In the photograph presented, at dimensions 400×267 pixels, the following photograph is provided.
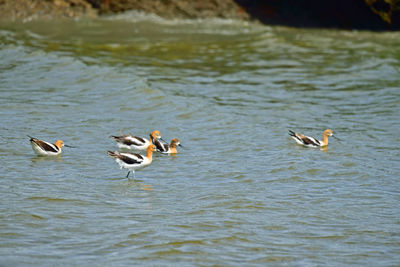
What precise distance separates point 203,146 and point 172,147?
2.35ft

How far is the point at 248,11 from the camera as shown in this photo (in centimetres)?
2797

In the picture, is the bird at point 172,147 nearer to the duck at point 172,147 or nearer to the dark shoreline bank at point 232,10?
the duck at point 172,147

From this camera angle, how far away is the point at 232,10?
28.0 m

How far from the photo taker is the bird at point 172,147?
13273 mm

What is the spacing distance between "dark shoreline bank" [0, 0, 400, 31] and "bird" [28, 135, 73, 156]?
16587 mm

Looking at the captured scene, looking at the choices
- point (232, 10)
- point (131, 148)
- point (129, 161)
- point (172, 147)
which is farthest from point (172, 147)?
point (232, 10)

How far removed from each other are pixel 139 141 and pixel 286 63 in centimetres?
937

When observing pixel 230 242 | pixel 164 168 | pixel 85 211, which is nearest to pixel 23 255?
pixel 85 211

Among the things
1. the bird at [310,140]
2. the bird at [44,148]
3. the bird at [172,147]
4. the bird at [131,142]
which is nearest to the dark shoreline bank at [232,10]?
the bird at [310,140]

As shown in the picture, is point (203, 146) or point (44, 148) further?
point (203, 146)

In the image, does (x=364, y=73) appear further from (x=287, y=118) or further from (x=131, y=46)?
(x=131, y=46)

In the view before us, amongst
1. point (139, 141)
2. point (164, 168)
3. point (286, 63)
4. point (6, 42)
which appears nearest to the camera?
point (164, 168)

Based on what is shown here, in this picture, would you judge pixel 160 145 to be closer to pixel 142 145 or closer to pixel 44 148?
pixel 142 145

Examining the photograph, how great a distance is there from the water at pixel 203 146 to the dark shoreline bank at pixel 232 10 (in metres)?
1.29
